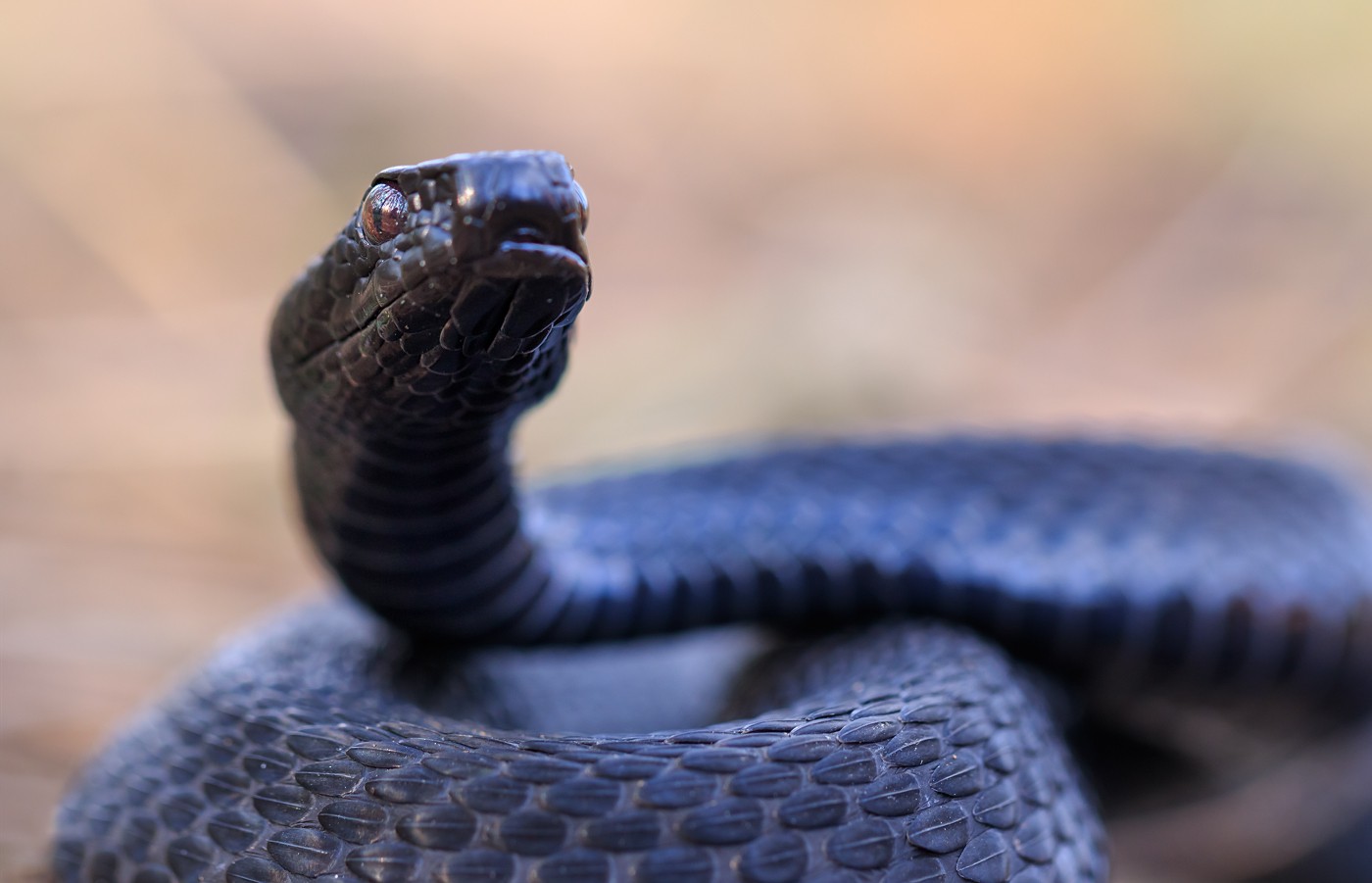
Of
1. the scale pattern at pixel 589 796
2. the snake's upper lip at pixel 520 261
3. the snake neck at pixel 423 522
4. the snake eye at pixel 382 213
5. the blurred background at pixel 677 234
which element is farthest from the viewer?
the blurred background at pixel 677 234

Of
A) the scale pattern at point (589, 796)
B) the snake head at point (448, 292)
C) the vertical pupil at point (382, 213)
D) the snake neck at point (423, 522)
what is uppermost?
the vertical pupil at point (382, 213)

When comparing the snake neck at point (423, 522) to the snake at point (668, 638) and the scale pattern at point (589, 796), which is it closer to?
the snake at point (668, 638)

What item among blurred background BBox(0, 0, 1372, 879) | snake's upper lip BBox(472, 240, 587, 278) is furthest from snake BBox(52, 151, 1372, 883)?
blurred background BBox(0, 0, 1372, 879)

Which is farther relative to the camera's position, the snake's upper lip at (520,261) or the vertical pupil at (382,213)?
the vertical pupil at (382,213)

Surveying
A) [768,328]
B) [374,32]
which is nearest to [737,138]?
[374,32]

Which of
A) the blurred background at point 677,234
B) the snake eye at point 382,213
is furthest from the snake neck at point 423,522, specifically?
the blurred background at point 677,234

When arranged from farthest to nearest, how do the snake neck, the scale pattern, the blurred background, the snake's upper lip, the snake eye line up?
the blurred background < the snake neck < the snake eye < the snake's upper lip < the scale pattern

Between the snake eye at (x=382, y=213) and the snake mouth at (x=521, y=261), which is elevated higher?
the snake eye at (x=382, y=213)

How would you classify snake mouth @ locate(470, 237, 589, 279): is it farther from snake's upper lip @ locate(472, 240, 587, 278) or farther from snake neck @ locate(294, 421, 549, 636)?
snake neck @ locate(294, 421, 549, 636)
